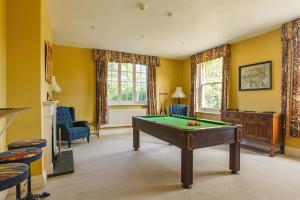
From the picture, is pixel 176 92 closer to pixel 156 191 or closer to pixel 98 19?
pixel 98 19

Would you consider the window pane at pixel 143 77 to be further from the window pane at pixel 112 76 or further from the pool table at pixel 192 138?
the pool table at pixel 192 138

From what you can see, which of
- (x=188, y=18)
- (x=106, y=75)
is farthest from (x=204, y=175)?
(x=106, y=75)

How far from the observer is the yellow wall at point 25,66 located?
226cm

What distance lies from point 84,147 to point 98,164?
1265 millimetres

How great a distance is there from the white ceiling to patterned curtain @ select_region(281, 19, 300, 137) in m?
0.28

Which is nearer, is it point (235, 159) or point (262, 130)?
point (235, 159)

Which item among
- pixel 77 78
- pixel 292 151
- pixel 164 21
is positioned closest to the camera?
pixel 164 21

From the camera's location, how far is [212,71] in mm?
5824

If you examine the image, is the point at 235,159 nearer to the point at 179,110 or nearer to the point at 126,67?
the point at 179,110

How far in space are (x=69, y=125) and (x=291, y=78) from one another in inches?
204

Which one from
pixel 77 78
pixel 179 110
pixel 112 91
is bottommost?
pixel 179 110

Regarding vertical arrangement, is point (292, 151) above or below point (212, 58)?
below

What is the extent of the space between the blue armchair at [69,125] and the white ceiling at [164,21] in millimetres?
1910

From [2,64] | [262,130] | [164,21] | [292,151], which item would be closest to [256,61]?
[262,130]
